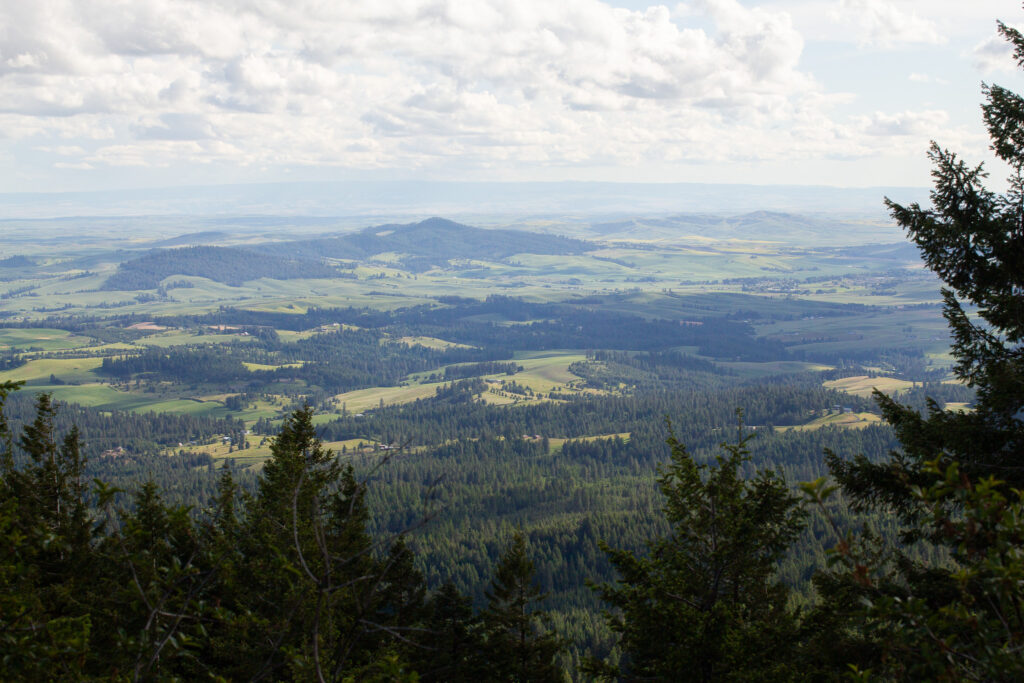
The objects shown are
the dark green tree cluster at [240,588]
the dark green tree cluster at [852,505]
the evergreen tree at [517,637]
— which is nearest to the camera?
the dark green tree cluster at [240,588]

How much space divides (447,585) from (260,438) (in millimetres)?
172708

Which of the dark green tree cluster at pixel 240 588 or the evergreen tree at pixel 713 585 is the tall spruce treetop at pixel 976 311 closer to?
the evergreen tree at pixel 713 585

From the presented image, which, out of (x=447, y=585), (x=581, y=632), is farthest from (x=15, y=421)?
(x=447, y=585)

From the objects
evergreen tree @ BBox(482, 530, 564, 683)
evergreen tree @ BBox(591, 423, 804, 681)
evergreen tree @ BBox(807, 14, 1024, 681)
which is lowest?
evergreen tree @ BBox(482, 530, 564, 683)

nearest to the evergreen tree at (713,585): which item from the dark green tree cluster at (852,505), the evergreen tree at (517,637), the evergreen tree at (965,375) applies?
the dark green tree cluster at (852,505)

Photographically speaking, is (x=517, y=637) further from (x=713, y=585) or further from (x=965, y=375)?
(x=965, y=375)

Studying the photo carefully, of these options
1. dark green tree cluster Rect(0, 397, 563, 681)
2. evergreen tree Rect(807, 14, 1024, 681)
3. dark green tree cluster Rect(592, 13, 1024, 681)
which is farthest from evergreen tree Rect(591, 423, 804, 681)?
dark green tree cluster Rect(0, 397, 563, 681)

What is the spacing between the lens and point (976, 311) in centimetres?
1551

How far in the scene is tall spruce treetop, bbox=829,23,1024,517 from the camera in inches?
575

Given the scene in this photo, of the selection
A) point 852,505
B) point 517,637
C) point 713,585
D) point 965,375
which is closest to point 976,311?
point 965,375

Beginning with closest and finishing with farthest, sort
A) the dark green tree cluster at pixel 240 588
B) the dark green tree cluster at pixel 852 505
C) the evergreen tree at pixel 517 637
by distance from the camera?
1. the dark green tree cluster at pixel 240 588
2. the dark green tree cluster at pixel 852 505
3. the evergreen tree at pixel 517 637

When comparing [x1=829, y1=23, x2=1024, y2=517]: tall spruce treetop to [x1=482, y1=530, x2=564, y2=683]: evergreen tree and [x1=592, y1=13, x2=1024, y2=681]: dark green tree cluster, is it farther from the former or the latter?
[x1=482, y1=530, x2=564, y2=683]: evergreen tree

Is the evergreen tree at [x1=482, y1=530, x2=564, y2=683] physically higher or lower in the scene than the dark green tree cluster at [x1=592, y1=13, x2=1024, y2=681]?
lower

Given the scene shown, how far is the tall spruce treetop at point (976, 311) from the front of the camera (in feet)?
47.9
